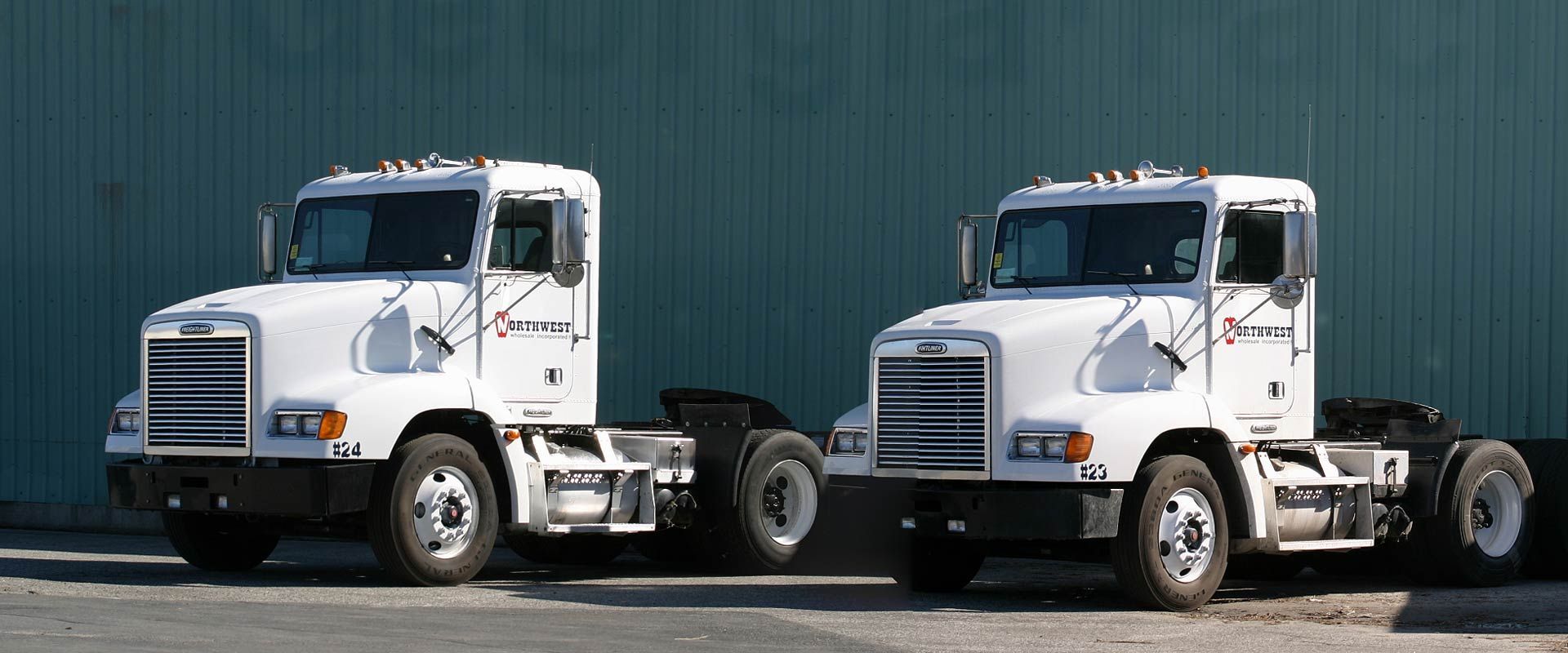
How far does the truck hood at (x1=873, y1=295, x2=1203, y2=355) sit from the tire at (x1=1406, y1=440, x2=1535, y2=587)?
2.93 metres

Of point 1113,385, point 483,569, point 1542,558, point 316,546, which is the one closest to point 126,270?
point 316,546

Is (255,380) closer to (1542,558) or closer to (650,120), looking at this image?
(650,120)

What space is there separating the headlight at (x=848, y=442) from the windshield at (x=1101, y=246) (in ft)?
5.33

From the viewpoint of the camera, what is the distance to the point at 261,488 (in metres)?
14.1

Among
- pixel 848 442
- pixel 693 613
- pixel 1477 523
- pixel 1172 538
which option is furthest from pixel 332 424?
pixel 1477 523

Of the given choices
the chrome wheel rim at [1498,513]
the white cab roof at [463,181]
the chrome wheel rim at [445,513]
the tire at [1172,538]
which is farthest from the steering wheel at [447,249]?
the chrome wheel rim at [1498,513]

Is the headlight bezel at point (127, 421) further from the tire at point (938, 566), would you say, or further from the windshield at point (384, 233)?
the tire at point (938, 566)

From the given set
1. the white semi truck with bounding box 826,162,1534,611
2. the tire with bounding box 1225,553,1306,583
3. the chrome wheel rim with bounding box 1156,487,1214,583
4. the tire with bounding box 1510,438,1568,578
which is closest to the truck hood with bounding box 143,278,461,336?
the white semi truck with bounding box 826,162,1534,611

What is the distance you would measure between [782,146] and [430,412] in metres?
6.34

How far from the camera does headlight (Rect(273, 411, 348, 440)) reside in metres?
14.1

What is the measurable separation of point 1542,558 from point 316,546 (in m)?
10.7

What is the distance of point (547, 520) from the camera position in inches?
615

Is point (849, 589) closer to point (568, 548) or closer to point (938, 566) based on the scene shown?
point (938, 566)

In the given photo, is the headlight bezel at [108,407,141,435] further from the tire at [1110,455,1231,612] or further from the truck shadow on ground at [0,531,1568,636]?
the tire at [1110,455,1231,612]
